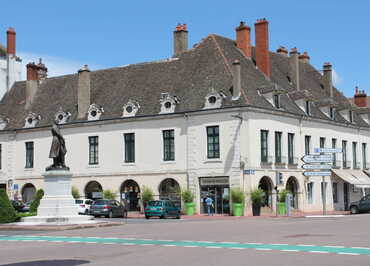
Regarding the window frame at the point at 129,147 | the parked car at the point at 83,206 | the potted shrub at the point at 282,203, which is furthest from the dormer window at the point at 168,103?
the potted shrub at the point at 282,203

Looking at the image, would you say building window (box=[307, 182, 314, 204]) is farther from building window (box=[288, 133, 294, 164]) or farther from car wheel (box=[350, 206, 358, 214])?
car wheel (box=[350, 206, 358, 214])

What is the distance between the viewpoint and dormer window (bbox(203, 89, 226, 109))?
4375cm

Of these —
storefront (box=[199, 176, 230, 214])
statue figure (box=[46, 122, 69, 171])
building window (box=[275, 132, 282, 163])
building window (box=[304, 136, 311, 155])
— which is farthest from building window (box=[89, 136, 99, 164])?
statue figure (box=[46, 122, 69, 171])

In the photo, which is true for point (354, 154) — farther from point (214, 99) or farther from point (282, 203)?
point (214, 99)

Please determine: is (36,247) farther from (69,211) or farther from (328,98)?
(328,98)

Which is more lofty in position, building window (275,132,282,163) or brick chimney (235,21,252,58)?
brick chimney (235,21,252,58)

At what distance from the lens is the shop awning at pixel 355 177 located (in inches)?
2040

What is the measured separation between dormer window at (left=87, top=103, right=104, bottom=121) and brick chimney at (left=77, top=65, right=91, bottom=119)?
97 cm

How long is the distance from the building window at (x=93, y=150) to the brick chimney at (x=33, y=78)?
903 centimetres

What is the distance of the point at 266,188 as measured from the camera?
45.4 meters

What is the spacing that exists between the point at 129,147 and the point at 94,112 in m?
4.34

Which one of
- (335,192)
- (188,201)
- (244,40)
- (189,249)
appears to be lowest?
(189,249)

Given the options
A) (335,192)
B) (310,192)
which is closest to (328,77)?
(335,192)

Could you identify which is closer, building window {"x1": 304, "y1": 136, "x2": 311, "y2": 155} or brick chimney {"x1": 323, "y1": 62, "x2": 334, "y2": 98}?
building window {"x1": 304, "y1": 136, "x2": 311, "y2": 155}
